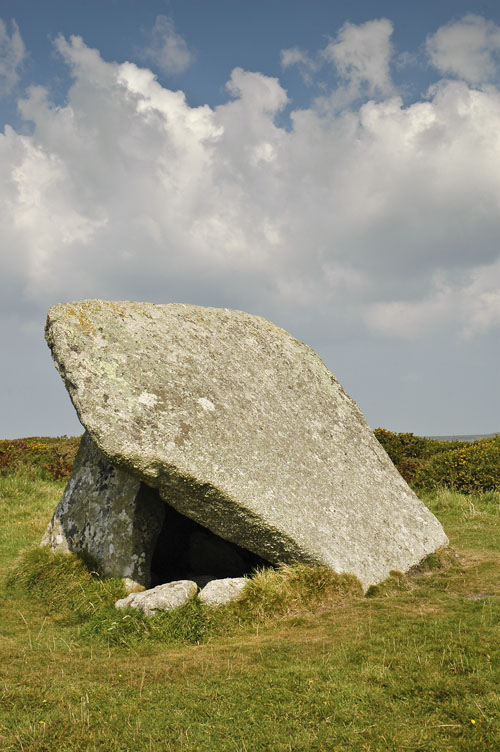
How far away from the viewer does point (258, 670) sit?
594 centimetres

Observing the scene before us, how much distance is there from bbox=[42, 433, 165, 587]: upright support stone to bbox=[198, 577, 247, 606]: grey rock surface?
1.52 m

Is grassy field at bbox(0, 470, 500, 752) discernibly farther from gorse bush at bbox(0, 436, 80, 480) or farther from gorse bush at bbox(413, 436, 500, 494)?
gorse bush at bbox(0, 436, 80, 480)

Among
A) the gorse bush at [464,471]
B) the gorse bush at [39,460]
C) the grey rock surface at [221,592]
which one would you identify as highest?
the gorse bush at [39,460]

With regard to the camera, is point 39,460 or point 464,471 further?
point 39,460

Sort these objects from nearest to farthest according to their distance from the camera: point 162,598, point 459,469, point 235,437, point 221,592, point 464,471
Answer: point 162,598 < point 221,592 < point 235,437 < point 464,471 < point 459,469

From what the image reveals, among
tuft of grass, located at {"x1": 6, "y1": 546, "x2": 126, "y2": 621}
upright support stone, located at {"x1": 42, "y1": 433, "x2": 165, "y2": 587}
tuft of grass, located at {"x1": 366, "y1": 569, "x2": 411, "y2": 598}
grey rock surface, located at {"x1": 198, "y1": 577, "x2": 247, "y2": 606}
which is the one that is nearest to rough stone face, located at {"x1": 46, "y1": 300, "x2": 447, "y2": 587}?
tuft of grass, located at {"x1": 366, "y1": 569, "x2": 411, "y2": 598}

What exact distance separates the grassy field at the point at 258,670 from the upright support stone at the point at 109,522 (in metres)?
0.42

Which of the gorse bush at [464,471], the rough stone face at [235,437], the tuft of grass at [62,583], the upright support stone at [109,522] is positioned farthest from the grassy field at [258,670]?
the gorse bush at [464,471]

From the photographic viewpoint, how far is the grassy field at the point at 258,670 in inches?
189

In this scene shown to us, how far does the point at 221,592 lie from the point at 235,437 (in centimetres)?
211

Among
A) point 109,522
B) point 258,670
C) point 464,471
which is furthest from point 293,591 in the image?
point 464,471

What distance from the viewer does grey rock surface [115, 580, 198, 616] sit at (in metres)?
7.54

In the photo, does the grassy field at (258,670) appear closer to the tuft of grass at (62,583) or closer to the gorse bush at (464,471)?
the tuft of grass at (62,583)

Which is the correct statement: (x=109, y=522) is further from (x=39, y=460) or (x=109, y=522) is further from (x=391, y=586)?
(x=39, y=460)
